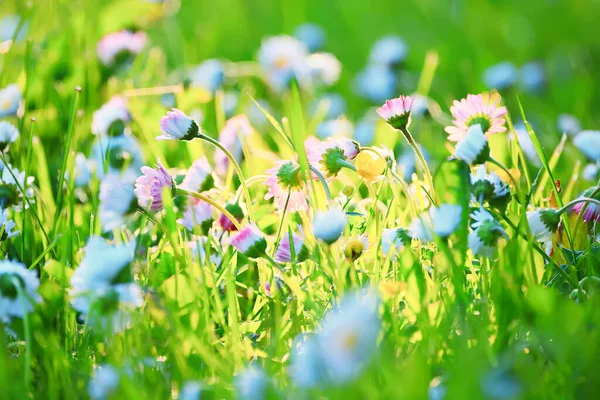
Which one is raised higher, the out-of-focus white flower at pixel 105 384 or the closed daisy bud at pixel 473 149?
the closed daisy bud at pixel 473 149

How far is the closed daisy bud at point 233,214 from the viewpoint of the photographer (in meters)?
1.08

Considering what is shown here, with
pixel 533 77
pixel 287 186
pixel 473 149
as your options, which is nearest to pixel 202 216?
pixel 287 186

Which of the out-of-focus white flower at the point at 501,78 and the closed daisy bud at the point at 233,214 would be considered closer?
the closed daisy bud at the point at 233,214

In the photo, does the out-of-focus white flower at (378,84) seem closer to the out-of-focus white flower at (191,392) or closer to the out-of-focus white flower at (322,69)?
the out-of-focus white flower at (322,69)

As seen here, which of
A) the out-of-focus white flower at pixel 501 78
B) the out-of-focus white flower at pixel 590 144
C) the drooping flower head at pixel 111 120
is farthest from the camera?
the out-of-focus white flower at pixel 501 78

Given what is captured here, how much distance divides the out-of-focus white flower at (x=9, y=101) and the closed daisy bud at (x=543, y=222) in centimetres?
97

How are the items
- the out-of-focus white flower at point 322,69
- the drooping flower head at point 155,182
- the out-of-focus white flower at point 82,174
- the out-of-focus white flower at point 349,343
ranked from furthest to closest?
the out-of-focus white flower at point 322,69
the out-of-focus white flower at point 82,174
the drooping flower head at point 155,182
the out-of-focus white flower at point 349,343

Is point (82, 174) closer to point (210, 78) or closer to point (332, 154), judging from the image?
point (332, 154)

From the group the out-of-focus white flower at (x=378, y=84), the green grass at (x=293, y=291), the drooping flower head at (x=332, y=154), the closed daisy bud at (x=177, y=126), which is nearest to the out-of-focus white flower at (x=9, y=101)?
the green grass at (x=293, y=291)

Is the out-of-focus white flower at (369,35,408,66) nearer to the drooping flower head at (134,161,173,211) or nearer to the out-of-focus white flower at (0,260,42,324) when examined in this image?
the drooping flower head at (134,161,173,211)

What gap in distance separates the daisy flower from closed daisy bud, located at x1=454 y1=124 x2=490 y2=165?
72 millimetres

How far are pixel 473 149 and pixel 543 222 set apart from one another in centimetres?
12

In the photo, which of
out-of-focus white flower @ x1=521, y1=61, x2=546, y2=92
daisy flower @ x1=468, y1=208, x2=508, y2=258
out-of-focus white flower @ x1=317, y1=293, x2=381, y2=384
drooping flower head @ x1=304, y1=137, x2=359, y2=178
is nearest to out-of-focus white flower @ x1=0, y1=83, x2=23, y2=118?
drooping flower head @ x1=304, y1=137, x2=359, y2=178

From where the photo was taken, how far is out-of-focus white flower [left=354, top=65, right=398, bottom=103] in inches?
93.0
